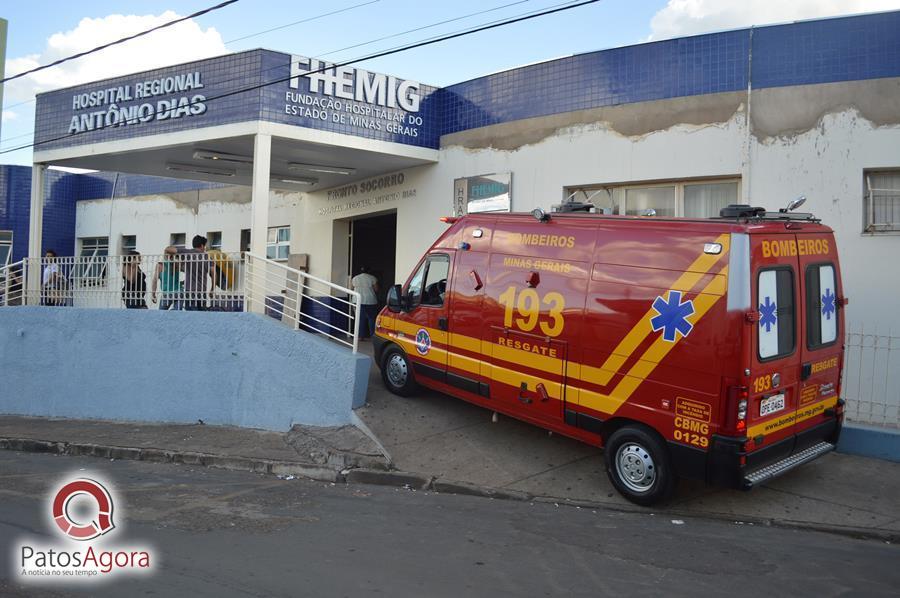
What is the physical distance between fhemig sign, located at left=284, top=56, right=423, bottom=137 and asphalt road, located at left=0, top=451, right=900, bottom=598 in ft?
21.2

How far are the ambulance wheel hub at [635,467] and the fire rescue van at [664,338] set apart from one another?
0.01m

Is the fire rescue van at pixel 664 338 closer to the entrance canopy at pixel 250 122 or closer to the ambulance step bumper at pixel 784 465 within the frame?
the ambulance step bumper at pixel 784 465

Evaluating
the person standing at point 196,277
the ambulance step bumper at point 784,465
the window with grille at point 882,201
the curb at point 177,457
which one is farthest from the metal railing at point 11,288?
the window with grille at point 882,201

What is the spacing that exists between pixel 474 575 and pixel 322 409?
468 cm

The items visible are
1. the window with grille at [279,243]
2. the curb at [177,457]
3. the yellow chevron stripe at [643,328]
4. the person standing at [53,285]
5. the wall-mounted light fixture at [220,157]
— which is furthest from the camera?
the window with grille at [279,243]

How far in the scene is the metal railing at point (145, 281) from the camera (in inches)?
406

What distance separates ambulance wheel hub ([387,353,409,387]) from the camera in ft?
30.5

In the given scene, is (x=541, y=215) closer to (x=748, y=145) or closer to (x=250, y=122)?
(x=748, y=145)

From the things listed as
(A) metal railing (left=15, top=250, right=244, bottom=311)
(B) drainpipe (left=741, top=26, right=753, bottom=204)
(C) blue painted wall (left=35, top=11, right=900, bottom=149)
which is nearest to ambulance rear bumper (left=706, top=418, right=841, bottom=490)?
(B) drainpipe (left=741, top=26, right=753, bottom=204)

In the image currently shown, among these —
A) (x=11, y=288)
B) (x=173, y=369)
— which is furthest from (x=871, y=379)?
(x=11, y=288)

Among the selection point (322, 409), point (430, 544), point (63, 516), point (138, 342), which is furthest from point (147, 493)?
point (138, 342)

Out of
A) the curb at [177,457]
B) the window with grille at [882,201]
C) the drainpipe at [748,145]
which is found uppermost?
the drainpipe at [748,145]

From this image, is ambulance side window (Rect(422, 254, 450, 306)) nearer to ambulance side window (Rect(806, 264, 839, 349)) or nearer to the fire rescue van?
the fire rescue van

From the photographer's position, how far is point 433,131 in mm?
12641
